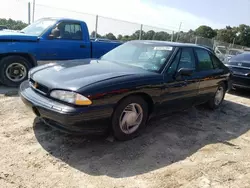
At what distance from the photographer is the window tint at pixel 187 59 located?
15.2ft

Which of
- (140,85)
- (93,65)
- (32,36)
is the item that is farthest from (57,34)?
(140,85)

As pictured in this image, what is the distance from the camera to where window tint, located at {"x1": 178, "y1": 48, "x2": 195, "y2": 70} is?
15.2 ft

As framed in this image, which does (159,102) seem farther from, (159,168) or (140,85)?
(159,168)

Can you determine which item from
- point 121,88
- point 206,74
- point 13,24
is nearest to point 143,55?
point 121,88

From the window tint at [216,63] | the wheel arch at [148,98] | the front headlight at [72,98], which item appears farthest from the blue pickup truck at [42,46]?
the wheel arch at [148,98]

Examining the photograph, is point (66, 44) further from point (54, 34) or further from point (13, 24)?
point (13, 24)

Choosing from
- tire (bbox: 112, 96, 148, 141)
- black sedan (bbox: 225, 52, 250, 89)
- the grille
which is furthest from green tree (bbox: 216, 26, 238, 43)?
the grille

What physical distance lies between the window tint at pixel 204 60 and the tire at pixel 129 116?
1.86 m

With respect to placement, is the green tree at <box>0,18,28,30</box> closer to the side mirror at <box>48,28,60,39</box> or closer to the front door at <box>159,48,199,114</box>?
the side mirror at <box>48,28,60,39</box>

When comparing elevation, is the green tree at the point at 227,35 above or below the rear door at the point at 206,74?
above

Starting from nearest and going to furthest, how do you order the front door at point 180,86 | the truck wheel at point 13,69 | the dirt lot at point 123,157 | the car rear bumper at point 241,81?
the dirt lot at point 123,157 < the front door at point 180,86 < the truck wheel at point 13,69 < the car rear bumper at point 241,81

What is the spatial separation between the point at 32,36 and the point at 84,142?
3.85m

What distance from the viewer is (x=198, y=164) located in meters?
3.50

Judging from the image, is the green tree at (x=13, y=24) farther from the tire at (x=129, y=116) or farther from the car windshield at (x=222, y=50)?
the car windshield at (x=222, y=50)
